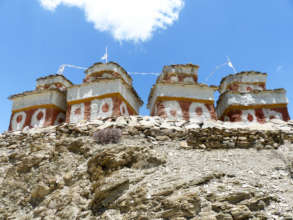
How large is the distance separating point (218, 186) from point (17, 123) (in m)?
16.4

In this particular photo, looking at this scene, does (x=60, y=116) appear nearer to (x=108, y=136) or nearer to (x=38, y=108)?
(x=38, y=108)

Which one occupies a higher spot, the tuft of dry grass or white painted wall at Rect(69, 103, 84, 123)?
white painted wall at Rect(69, 103, 84, 123)

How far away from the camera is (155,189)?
6.65 m

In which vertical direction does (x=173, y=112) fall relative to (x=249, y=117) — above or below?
above

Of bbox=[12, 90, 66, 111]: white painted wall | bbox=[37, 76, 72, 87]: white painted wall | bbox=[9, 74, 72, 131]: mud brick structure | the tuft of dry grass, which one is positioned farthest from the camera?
bbox=[37, 76, 72, 87]: white painted wall

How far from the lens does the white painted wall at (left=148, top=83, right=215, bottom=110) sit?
59.3 ft

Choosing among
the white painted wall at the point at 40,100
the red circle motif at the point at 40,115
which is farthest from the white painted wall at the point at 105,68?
the red circle motif at the point at 40,115

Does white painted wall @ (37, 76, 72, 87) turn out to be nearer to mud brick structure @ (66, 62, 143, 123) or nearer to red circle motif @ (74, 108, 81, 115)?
mud brick structure @ (66, 62, 143, 123)

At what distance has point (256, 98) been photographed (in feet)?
63.2

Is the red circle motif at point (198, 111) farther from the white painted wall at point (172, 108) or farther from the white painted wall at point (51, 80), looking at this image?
the white painted wall at point (51, 80)

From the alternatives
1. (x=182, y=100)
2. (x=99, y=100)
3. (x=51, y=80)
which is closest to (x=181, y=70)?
(x=182, y=100)

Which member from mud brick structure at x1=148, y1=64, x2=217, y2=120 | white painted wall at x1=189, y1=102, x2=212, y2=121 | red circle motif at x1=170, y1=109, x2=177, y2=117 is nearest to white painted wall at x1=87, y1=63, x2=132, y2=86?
mud brick structure at x1=148, y1=64, x2=217, y2=120

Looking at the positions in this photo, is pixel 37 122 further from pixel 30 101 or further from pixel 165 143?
pixel 165 143

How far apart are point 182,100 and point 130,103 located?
3795 mm
